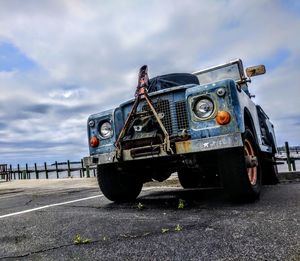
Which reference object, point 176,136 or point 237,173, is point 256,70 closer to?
point 176,136

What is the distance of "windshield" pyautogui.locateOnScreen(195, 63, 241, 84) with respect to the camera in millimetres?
6699

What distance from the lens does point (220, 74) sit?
685cm

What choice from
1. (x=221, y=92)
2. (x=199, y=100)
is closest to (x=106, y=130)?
(x=199, y=100)

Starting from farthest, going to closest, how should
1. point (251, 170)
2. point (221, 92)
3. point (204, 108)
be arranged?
1. point (251, 170)
2. point (204, 108)
3. point (221, 92)

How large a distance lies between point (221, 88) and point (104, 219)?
83.8 inches

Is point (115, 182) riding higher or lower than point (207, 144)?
lower

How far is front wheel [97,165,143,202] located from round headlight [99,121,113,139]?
50cm

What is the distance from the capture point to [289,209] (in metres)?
3.76

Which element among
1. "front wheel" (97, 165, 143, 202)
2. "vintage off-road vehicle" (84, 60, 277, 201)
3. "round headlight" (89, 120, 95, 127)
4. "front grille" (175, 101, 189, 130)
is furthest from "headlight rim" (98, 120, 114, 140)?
"front grille" (175, 101, 189, 130)

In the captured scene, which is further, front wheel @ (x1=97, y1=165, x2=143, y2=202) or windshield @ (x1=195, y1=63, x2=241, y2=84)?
windshield @ (x1=195, y1=63, x2=241, y2=84)

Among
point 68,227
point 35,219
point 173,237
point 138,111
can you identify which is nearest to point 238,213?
point 173,237

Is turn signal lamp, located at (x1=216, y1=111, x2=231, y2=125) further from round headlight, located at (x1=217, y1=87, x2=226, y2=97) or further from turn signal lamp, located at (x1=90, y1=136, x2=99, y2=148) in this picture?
turn signal lamp, located at (x1=90, y1=136, x2=99, y2=148)

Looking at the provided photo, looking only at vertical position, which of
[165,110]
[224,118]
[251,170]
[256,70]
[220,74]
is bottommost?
[251,170]

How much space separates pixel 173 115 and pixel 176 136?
345 millimetres
